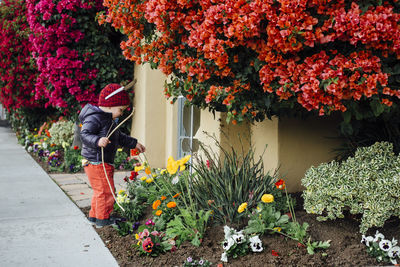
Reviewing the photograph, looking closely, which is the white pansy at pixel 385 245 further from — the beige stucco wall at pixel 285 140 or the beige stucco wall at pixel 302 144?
the beige stucco wall at pixel 302 144

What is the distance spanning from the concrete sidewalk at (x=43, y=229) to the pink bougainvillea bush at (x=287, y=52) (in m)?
1.50

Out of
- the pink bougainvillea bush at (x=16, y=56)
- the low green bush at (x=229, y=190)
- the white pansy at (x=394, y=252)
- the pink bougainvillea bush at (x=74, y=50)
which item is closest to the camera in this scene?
the white pansy at (x=394, y=252)

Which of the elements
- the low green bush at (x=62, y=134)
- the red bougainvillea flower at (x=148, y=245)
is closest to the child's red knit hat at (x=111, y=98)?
the red bougainvillea flower at (x=148, y=245)

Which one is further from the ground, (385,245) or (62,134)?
(385,245)

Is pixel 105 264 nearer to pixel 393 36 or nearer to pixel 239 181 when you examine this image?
pixel 239 181

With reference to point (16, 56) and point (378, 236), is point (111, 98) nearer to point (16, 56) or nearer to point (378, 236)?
point (378, 236)

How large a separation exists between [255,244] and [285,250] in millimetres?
236

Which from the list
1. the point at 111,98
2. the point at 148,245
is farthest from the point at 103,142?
the point at 148,245

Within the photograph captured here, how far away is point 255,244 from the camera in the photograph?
132 inches

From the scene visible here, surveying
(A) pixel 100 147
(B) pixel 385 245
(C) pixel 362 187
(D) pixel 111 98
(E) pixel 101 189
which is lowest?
(B) pixel 385 245

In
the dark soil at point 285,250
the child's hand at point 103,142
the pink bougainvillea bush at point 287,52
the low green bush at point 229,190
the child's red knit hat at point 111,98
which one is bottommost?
the dark soil at point 285,250

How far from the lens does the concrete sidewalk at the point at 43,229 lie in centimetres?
341

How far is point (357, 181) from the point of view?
140 inches

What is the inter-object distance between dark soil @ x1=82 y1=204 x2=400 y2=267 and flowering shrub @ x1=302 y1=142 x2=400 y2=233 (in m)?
0.15
